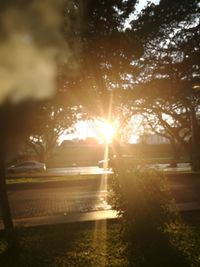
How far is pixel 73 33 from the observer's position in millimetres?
7453

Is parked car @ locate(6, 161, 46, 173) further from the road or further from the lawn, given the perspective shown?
the lawn

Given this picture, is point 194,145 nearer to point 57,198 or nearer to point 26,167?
point 57,198

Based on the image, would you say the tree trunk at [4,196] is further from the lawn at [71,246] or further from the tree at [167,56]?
the tree at [167,56]

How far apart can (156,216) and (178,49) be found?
572 inches

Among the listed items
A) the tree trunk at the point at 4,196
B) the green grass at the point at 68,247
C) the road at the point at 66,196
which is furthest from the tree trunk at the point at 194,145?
the tree trunk at the point at 4,196

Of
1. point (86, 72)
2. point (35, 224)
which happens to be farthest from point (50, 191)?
point (86, 72)

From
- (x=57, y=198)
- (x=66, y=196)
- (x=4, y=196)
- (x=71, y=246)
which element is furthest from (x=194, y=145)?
(x=4, y=196)

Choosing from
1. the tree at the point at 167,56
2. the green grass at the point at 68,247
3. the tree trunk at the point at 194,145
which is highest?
the tree at the point at 167,56

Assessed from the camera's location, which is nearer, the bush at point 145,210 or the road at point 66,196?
the bush at point 145,210

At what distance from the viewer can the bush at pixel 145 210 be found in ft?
23.9

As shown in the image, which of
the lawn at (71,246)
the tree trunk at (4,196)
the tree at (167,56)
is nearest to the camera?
the lawn at (71,246)

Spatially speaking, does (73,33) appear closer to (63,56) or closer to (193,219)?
(63,56)

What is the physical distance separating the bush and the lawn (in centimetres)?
32

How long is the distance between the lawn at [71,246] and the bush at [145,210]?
12.5 inches
